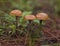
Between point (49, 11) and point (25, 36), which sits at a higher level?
point (49, 11)

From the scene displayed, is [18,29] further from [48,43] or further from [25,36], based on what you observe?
[48,43]

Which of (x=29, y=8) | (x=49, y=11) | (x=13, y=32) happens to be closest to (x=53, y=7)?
(x=49, y=11)

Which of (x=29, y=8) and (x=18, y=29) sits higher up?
(x=29, y=8)

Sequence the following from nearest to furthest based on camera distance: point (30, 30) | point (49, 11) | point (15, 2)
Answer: point (30, 30) → point (15, 2) → point (49, 11)

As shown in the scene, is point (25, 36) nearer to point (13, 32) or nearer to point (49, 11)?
point (13, 32)

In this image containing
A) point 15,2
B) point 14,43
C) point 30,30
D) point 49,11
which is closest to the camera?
point 14,43

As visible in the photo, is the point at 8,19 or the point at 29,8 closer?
the point at 8,19

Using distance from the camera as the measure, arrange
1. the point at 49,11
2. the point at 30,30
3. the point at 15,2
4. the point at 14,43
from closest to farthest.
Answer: the point at 14,43 < the point at 30,30 < the point at 15,2 < the point at 49,11

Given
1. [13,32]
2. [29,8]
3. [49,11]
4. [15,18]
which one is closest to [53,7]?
[49,11]

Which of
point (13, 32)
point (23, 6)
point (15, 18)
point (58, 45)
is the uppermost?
point (23, 6)
